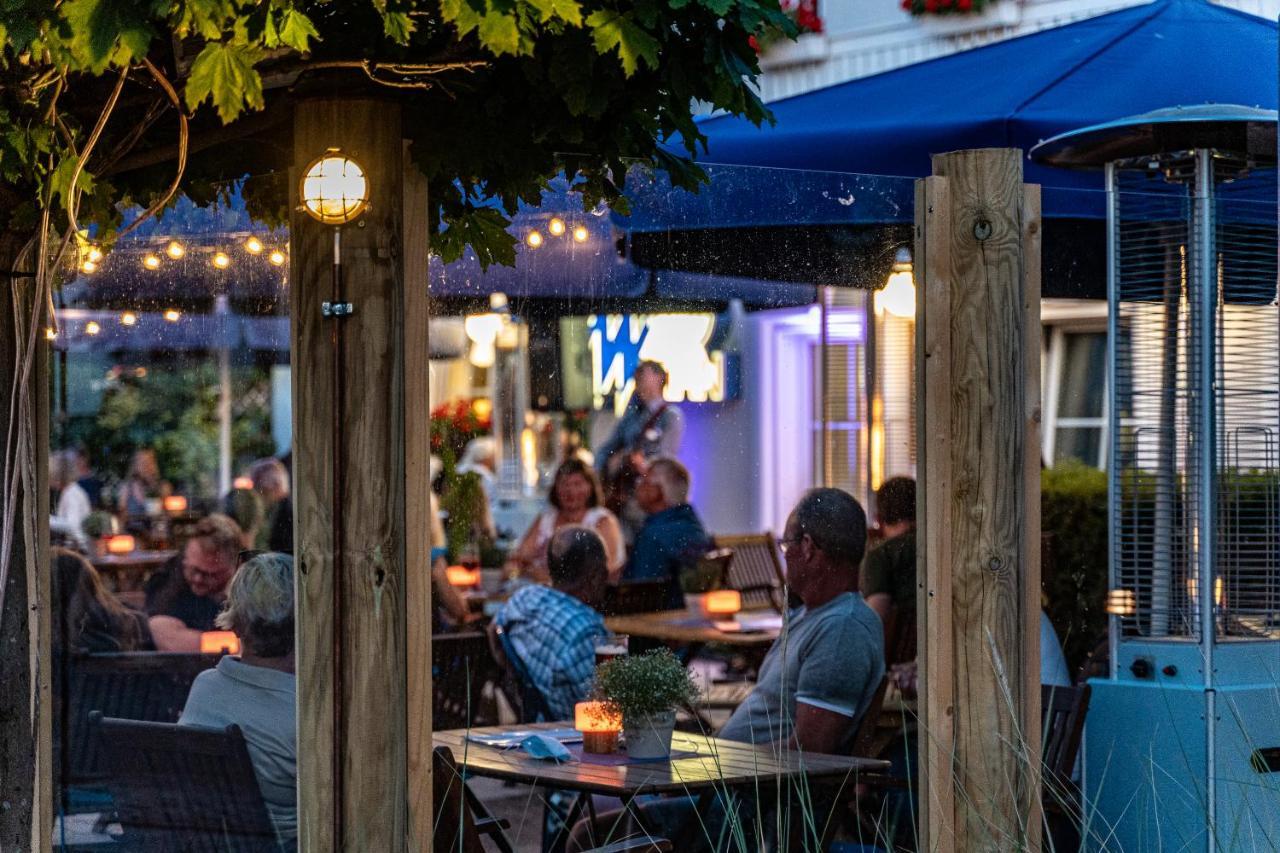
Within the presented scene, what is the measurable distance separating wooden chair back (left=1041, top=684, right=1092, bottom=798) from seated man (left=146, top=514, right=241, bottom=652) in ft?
7.93

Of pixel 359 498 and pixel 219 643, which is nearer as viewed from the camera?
pixel 359 498

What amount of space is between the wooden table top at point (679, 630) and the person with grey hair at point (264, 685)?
122 inches

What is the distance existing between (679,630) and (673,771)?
10.1ft

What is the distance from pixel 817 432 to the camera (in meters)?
9.87

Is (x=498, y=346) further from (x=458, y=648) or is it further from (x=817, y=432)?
(x=458, y=648)

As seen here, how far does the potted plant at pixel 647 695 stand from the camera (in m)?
4.86

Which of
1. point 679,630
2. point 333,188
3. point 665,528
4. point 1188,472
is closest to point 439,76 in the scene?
point 333,188

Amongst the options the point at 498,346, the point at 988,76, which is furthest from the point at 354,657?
the point at 498,346

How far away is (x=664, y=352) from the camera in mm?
6523

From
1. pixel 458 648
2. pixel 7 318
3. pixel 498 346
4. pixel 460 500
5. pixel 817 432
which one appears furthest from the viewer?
pixel 498 346

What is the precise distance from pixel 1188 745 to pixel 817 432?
205 inches

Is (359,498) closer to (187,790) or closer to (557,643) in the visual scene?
(187,790)

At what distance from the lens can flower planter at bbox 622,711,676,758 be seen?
490 centimetres

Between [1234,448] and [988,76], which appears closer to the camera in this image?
[1234,448]
